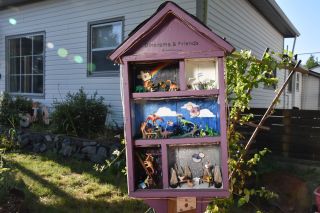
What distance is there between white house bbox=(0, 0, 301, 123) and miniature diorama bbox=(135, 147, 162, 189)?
4591mm

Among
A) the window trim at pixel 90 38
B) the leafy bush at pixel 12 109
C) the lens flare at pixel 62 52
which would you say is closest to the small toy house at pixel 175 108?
the window trim at pixel 90 38

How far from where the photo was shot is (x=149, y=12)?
726cm

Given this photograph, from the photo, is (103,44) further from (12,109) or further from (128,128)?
(128,128)

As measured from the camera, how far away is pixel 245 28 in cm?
939

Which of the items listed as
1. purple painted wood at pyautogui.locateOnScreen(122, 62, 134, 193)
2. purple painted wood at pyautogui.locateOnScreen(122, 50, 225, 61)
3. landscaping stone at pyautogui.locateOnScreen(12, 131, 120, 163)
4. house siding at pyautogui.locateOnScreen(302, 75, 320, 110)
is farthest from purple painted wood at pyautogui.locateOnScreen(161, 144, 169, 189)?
house siding at pyautogui.locateOnScreen(302, 75, 320, 110)

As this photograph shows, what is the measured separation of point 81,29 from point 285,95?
26.2 ft

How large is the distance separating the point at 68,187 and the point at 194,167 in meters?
3.01

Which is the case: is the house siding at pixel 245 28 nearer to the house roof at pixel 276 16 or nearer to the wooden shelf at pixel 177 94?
the house roof at pixel 276 16

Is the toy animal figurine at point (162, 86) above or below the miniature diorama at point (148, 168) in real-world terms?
above

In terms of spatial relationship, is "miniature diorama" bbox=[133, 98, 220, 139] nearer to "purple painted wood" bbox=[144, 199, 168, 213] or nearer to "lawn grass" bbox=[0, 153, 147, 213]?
"purple painted wood" bbox=[144, 199, 168, 213]

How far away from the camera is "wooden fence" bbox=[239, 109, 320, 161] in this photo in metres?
5.74

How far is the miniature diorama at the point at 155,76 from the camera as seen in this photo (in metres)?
2.50

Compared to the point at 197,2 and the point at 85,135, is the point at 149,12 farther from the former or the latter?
the point at 85,135

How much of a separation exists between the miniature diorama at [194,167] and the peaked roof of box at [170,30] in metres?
0.68
